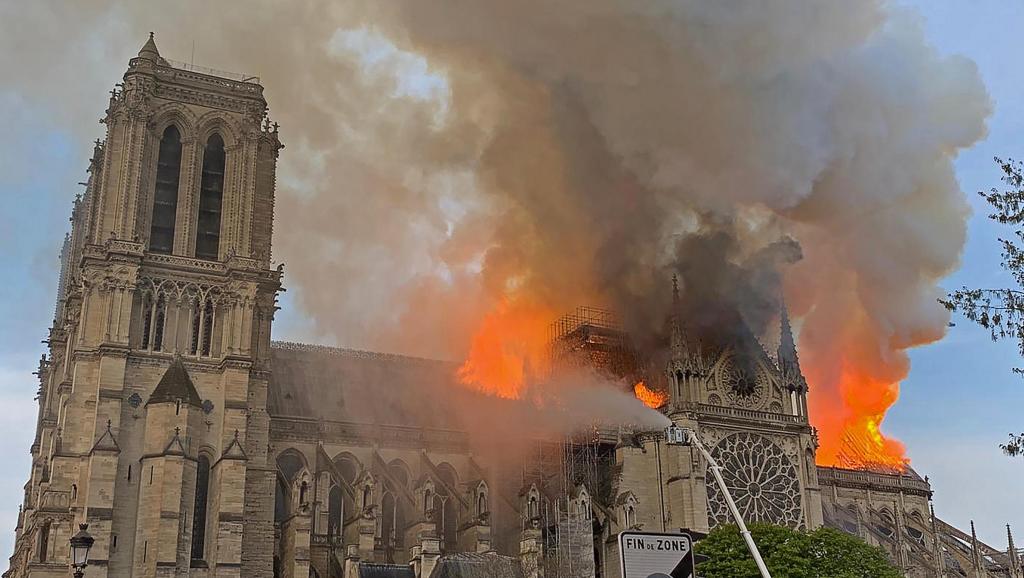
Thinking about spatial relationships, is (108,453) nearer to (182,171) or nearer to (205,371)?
(205,371)

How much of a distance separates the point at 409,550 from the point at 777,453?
1999 centimetres

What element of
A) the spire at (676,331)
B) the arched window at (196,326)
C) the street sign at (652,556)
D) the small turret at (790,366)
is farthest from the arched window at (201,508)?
the street sign at (652,556)

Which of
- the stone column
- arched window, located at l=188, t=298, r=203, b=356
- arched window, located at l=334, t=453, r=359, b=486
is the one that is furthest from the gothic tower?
arched window, located at l=188, t=298, r=203, b=356

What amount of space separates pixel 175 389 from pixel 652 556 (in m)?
42.4

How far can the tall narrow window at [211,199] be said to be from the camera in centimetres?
5625

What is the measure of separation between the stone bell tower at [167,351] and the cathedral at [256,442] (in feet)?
0.35

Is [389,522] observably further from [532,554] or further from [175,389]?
[175,389]

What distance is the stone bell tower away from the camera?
158 ft

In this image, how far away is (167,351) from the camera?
52.3 m

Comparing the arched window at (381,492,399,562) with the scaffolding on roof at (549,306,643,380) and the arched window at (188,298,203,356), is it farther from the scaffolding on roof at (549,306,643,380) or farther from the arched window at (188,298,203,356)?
the arched window at (188,298,203,356)

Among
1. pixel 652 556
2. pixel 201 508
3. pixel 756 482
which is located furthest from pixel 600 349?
pixel 652 556

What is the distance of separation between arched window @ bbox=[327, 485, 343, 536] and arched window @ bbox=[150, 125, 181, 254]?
1555 centimetres

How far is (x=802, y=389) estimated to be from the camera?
58219mm

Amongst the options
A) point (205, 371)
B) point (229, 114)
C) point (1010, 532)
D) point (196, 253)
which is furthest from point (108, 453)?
point (1010, 532)
